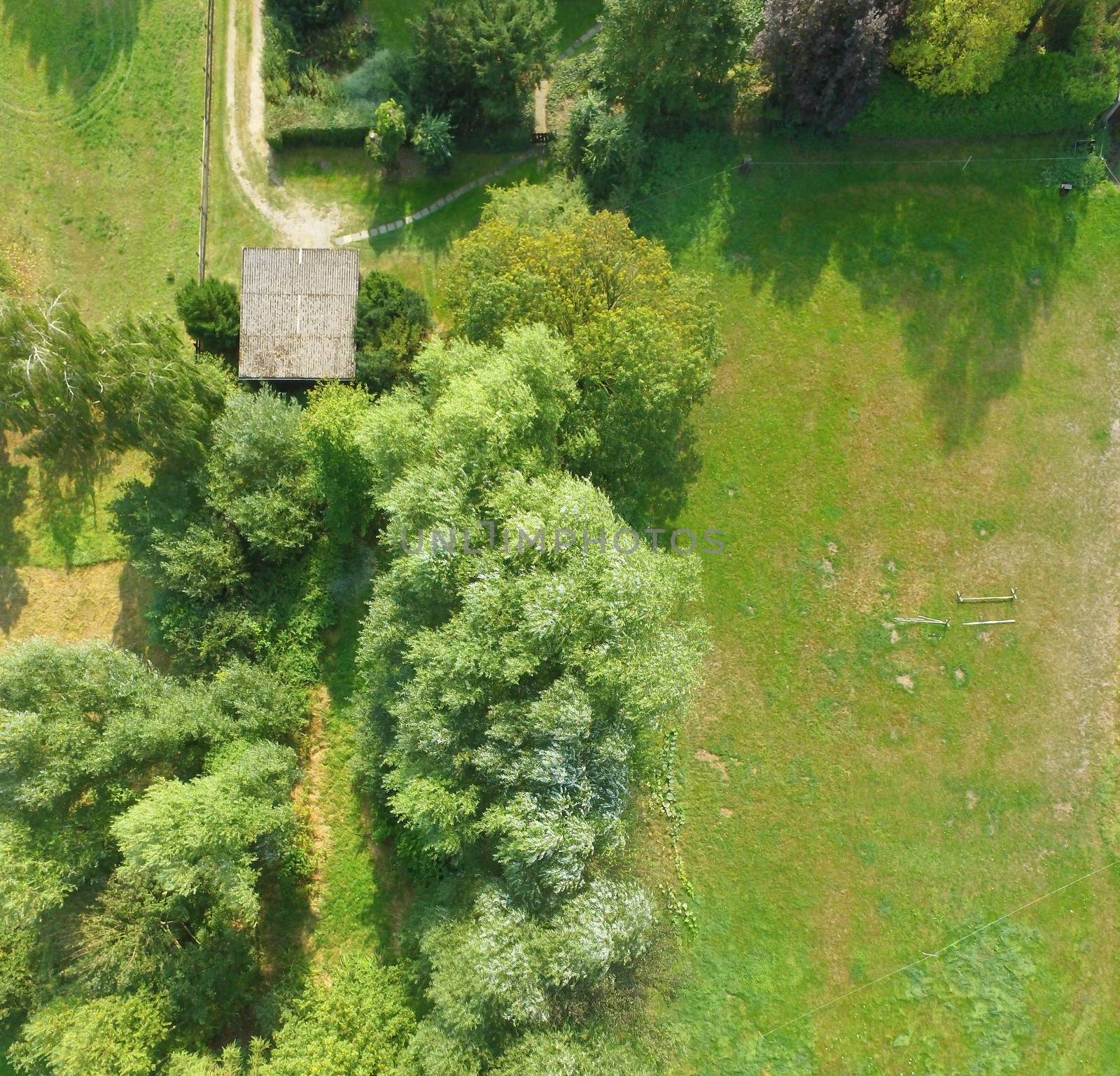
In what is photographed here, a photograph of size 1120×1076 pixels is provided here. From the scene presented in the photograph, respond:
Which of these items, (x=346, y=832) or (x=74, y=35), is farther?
(x=74, y=35)

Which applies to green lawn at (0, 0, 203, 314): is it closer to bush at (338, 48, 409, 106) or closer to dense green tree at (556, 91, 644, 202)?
bush at (338, 48, 409, 106)

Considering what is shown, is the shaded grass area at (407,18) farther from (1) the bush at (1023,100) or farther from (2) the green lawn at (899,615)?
(1) the bush at (1023,100)

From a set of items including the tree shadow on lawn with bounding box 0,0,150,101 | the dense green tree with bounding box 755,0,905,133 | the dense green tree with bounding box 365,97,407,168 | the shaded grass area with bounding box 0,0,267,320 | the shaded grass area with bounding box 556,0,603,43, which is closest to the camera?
the dense green tree with bounding box 755,0,905,133

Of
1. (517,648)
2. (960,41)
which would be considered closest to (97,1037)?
(517,648)

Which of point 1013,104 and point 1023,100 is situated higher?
point 1023,100

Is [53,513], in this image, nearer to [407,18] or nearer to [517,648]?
[517,648]

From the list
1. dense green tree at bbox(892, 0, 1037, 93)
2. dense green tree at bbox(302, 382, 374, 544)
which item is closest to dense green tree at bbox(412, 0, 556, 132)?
dense green tree at bbox(302, 382, 374, 544)

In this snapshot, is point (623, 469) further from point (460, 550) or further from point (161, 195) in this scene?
point (161, 195)
